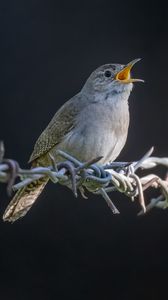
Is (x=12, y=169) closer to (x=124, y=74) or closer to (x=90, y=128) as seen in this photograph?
(x=90, y=128)

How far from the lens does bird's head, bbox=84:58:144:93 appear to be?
14.7 feet

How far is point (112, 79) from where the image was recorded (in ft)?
15.1

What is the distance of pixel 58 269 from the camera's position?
5.03m

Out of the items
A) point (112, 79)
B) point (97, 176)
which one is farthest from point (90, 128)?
point (97, 176)

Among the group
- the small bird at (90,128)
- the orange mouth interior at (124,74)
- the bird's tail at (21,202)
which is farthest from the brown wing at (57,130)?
the orange mouth interior at (124,74)

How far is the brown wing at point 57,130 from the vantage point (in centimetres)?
428

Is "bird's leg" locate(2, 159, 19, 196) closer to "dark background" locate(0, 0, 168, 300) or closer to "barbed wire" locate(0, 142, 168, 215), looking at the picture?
"barbed wire" locate(0, 142, 168, 215)

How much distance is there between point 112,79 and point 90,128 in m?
0.49

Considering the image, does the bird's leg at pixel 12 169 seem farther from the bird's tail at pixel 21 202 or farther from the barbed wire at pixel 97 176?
the bird's tail at pixel 21 202

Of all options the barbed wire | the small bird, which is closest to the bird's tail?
the small bird

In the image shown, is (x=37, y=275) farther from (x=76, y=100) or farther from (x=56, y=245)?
(x=76, y=100)

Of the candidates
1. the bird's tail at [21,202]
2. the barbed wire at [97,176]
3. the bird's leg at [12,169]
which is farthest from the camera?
the bird's tail at [21,202]

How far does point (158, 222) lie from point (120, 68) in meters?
1.12

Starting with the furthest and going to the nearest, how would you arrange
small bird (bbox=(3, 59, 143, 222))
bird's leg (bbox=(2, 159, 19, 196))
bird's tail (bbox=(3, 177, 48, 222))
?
small bird (bbox=(3, 59, 143, 222)) < bird's tail (bbox=(3, 177, 48, 222)) < bird's leg (bbox=(2, 159, 19, 196))
